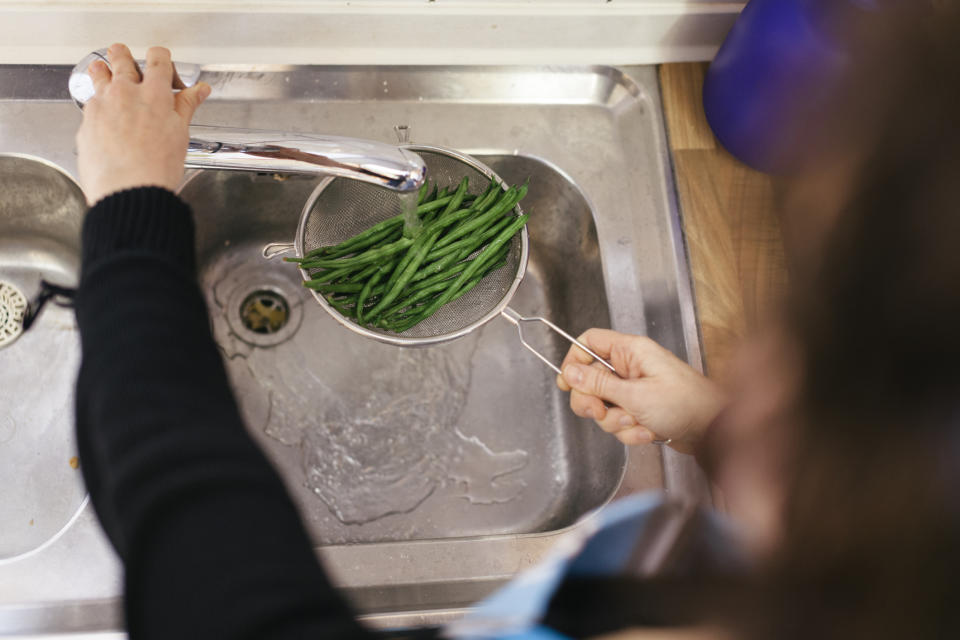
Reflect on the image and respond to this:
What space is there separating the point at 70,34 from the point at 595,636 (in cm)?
112

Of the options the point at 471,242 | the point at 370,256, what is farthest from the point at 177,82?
the point at 471,242

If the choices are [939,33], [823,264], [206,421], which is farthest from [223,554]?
[939,33]

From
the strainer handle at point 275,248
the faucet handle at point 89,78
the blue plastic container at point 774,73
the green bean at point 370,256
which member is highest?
the faucet handle at point 89,78

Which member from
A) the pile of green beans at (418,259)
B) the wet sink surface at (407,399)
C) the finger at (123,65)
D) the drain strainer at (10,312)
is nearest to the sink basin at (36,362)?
the drain strainer at (10,312)

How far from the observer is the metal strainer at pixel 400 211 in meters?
0.97

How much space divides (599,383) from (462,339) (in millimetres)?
337

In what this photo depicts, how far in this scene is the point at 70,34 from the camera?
1003 mm

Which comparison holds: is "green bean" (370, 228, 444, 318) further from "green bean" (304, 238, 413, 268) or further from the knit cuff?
the knit cuff

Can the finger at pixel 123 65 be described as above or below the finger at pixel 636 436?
above

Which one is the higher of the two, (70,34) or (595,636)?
(70,34)

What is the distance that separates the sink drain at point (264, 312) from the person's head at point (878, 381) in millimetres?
914

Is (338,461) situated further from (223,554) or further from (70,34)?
(70,34)

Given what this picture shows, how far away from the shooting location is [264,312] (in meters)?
1.13

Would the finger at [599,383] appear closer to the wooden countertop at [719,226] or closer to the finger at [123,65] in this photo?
the wooden countertop at [719,226]
